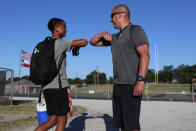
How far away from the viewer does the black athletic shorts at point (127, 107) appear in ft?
8.38

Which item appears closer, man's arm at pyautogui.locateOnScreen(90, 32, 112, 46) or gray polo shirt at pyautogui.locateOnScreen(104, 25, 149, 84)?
gray polo shirt at pyautogui.locateOnScreen(104, 25, 149, 84)

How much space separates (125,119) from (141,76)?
21.3 inches

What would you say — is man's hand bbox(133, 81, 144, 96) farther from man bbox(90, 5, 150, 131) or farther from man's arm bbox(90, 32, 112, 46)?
man's arm bbox(90, 32, 112, 46)

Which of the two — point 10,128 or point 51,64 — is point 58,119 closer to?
point 51,64

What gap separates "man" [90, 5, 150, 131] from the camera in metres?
2.55

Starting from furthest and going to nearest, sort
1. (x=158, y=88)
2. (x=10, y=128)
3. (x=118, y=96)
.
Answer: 1. (x=158, y=88)
2. (x=10, y=128)
3. (x=118, y=96)

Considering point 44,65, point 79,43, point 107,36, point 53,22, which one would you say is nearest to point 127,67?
point 107,36

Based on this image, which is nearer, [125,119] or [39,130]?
[125,119]

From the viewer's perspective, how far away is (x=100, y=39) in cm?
318

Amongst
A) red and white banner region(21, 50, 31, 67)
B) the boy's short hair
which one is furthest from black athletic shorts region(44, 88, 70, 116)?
red and white banner region(21, 50, 31, 67)

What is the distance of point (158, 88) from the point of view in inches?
1318

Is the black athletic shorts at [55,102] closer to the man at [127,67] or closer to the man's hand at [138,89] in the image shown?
the man at [127,67]

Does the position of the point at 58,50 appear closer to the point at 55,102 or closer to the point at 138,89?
the point at 55,102

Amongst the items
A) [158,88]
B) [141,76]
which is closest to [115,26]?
[141,76]
